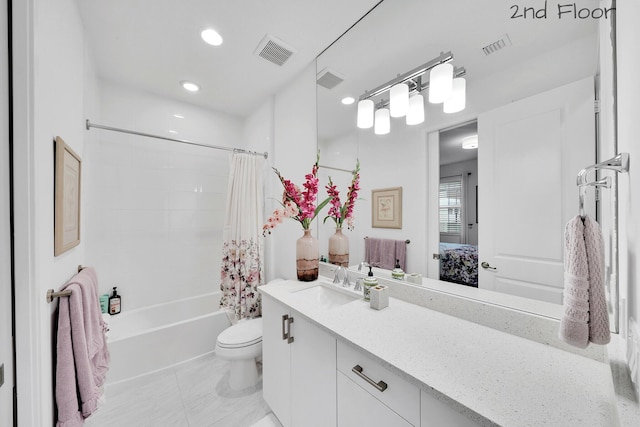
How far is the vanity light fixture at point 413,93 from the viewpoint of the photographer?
3.71 ft

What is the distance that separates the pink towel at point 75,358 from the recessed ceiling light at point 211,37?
1.62m

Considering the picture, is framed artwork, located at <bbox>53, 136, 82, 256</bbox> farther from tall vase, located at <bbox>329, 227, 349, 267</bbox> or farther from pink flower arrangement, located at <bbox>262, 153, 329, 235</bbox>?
tall vase, located at <bbox>329, 227, 349, 267</bbox>

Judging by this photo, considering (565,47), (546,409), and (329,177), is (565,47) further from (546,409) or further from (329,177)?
(329,177)

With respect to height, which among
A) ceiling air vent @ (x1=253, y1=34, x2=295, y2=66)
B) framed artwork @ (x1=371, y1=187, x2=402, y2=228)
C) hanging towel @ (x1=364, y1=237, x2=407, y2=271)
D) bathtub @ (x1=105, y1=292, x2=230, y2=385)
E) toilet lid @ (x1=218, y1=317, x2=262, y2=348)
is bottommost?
bathtub @ (x1=105, y1=292, x2=230, y2=385)

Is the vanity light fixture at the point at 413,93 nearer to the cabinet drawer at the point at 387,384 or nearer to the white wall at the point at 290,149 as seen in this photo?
the white wall at the point at 290,149

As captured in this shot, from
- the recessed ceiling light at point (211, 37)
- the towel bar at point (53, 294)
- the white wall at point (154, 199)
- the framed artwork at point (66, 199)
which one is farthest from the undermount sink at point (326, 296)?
the recessed ceiling light at point (211, 37)

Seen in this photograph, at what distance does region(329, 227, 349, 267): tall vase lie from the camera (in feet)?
5.65

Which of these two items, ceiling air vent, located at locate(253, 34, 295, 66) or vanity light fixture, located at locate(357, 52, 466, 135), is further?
ceiling air vent, located at locate(253, 34, 295, 66)

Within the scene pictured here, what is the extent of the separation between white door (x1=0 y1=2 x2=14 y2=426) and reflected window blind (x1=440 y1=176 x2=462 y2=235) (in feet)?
5.35

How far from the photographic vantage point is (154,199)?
2416mm

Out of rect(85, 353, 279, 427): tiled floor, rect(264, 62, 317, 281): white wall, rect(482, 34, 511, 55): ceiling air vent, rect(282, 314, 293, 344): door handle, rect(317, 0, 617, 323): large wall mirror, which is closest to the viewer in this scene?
rect(317, 0, 617, 323): large wall mirror

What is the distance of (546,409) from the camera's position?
0.57 meters

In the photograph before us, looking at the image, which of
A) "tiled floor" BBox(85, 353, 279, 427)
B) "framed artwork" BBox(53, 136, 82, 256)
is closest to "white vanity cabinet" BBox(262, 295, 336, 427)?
"tiled floor" BBox(85, 353, 279, 427)

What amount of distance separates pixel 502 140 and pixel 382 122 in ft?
2.18
